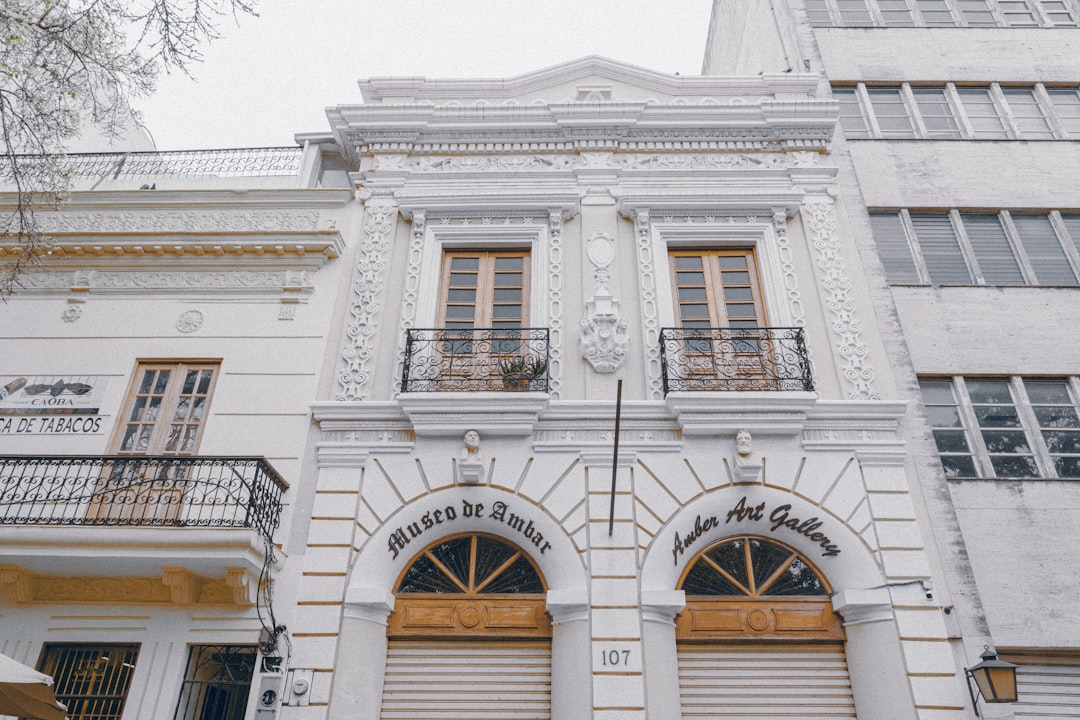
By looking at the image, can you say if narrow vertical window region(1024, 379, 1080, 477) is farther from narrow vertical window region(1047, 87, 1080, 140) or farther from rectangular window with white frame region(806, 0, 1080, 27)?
rectangular window with white frame region(806, 0, 1080, 27)

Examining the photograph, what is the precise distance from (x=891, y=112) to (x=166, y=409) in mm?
13034

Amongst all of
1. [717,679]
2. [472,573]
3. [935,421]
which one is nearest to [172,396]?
[472,573]

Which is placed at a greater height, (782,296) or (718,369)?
(782,296)

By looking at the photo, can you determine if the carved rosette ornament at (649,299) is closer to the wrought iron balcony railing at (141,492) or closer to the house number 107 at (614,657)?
the house number 107 at (614,657)

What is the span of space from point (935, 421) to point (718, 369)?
3107 millimetres

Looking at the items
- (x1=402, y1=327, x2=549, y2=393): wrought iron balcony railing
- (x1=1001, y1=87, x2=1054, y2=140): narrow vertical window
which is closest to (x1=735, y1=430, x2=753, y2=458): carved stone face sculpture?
(x1=402, y1=327, x2=549, y2=393): wrought iron balcony railing

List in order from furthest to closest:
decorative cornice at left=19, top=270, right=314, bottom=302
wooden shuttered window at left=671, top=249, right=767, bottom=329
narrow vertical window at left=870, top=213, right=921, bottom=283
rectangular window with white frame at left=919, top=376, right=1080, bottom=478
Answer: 1. narrow vertical window at left=870, top=213, right=921, bottom=283
2. decorative cornice at left=19, top=270, right=314, bottom=302
3. wooden shuttered window at left=671, top=249, right=767, bottom=329
4. rectangular window with white frame at left=919, top=376, right=1080, bottom=478

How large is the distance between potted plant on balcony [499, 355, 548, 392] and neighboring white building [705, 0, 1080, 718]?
505cm

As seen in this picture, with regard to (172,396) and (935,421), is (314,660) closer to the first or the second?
(172,396)

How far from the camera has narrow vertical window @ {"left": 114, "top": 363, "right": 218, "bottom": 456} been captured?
912 centimetres

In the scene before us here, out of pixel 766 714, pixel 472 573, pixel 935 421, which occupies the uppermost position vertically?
pixel 935 421

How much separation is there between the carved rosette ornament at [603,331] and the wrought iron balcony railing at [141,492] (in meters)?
4.39

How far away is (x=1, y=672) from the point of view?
228 inches

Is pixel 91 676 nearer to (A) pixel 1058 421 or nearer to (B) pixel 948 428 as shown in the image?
(B) pixel 948 428
